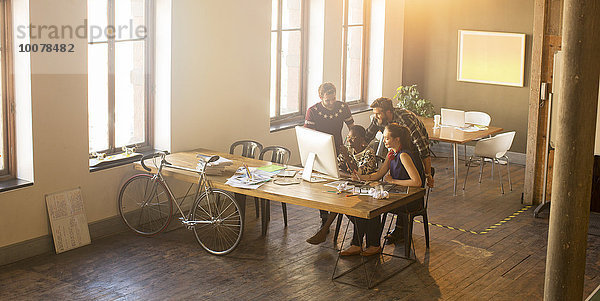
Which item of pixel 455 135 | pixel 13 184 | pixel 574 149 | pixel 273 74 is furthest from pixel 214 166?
pixel 455 135

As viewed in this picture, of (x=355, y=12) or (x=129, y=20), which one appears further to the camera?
(x=355, y=12)

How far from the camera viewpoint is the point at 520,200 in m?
9.06

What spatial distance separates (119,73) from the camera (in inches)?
295

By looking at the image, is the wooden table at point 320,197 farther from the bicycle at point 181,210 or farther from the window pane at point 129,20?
the window pane at point 129,20

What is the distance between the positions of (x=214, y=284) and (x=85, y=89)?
2.25m

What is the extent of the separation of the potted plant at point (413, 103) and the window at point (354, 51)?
659 millimetres

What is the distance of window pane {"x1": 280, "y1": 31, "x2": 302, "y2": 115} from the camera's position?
32.3 feet

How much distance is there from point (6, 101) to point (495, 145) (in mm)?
5681

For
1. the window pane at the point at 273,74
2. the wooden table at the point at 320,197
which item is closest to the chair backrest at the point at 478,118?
the window pane at the point at 273,74

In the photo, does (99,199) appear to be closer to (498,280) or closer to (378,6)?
(498,280)

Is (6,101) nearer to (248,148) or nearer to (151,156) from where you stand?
(151,156)

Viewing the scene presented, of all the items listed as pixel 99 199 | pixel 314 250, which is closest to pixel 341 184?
pixel 314 250

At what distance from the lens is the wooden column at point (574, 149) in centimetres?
452

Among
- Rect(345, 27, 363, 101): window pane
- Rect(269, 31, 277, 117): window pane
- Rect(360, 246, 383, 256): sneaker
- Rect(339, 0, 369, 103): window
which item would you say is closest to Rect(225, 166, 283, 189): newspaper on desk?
Rect(360, 246, 383, 256): sneaker
